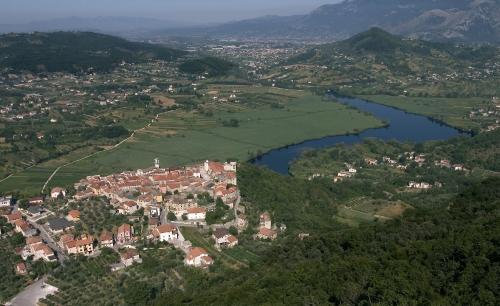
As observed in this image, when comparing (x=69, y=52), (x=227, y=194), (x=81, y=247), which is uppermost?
(x=69, y=52)

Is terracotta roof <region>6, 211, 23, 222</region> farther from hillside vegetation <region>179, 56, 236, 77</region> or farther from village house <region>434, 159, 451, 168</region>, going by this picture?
hillside vegetation <region>179, 56, 236, 77</region>

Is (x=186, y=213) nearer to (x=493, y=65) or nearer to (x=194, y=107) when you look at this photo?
(x=194, y=107)

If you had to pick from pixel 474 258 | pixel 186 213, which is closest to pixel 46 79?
pixel 186 213

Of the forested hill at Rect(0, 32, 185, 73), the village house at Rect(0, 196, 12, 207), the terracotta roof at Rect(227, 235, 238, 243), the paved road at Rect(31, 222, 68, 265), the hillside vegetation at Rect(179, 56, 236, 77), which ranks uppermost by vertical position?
the forested hill at Rect(0, 32, 185, 73)

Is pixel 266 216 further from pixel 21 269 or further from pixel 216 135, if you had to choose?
pixel 216 135

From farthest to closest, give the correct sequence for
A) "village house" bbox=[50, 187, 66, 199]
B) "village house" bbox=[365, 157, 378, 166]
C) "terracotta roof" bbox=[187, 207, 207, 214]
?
"village house" bbox=[365, 157, 378, 166] < "village house" bbox=[50, 187, 66, 199] < "terracotta roof" bbox=[187, 207, 207, 214]

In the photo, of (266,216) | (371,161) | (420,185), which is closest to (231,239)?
(266,216)

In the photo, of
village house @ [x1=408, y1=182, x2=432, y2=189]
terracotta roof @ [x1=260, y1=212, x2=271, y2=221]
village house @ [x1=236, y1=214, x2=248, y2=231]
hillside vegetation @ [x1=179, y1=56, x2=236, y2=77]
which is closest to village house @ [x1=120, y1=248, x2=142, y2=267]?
village house @ [x1=236, y1=214, x2=248, y2=231]
